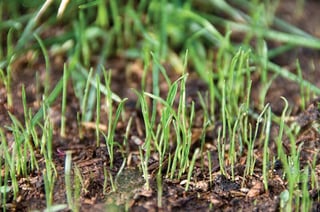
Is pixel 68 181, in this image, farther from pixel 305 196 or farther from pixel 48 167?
pixel 305 196

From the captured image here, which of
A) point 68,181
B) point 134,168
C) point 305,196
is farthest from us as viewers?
point 134,168

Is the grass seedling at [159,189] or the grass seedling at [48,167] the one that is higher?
the grass seedling at [48,167]

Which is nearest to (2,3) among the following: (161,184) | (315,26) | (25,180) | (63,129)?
(63,129)

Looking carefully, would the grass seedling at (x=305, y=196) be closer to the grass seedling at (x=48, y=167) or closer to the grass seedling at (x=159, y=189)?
the grass seedling at (x=159, y=189)

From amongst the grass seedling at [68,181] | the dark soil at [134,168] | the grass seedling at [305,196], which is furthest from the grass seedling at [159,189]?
the grass seedling at [305,196]

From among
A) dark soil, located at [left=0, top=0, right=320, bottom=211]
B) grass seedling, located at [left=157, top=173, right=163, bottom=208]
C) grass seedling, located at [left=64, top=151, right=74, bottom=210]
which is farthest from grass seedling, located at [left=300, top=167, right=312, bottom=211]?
grass seedling, located at [left=64, top=151, right=74, bottom=210]

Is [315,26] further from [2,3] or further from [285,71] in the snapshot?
[2,3]

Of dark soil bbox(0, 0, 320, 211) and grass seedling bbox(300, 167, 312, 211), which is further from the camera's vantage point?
dark soil bbox(0, 0, 320, 211)

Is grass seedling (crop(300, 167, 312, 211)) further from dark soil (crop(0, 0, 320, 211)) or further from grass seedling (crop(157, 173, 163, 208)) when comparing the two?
grass seedling (crop(157, 173, 163, 208))

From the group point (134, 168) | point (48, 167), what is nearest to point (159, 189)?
point (134, 168)
